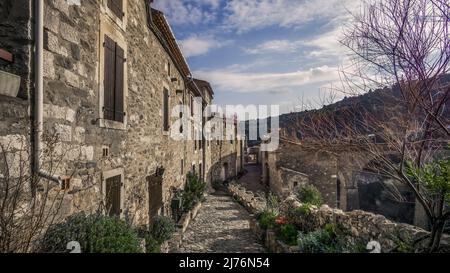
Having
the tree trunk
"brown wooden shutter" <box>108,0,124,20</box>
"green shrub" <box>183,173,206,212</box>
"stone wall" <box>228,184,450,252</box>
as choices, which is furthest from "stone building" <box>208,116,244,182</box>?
the tree trunk

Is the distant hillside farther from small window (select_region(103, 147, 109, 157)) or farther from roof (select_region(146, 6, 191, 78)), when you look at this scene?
roof (select_region(146, 6, 191, 78))

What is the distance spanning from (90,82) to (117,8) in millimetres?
1714

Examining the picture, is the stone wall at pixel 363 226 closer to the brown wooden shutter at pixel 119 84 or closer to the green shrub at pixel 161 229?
the green shrub at pixel 161 229

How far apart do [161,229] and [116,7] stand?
4.72 meters

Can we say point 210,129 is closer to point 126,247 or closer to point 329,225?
point 329,225

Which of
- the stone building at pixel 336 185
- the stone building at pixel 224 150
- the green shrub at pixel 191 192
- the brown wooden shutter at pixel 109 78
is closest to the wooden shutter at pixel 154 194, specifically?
the brown wooden shutter at pixel 109 78

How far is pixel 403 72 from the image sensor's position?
351 centimetres

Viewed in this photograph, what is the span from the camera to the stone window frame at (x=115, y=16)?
4284mm

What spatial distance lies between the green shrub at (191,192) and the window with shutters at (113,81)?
252 inches

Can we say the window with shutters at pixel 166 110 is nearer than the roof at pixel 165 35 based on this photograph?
No

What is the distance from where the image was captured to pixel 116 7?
15.7 feet

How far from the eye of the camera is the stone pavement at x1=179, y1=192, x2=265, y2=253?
7172 millimetres

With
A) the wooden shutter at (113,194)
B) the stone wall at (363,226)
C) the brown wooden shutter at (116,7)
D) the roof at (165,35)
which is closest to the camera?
the stone wall at (363,226)
